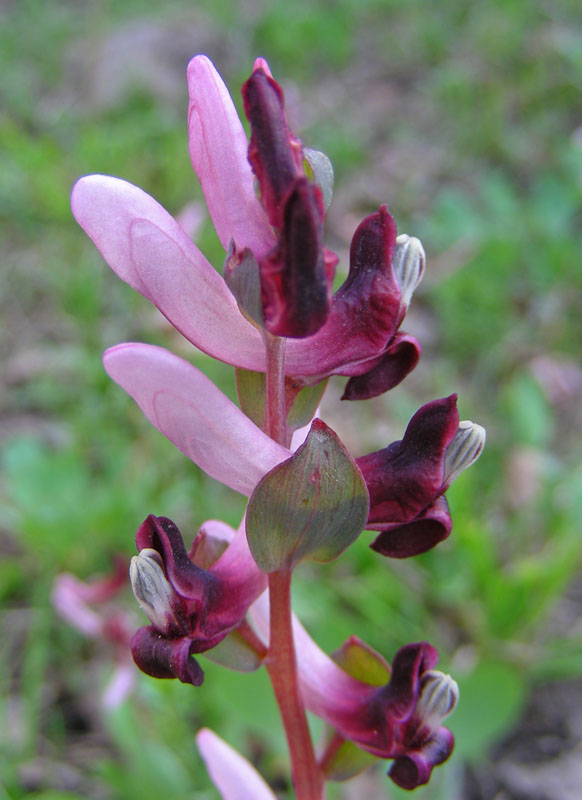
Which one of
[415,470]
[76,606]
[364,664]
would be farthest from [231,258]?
[76,606]

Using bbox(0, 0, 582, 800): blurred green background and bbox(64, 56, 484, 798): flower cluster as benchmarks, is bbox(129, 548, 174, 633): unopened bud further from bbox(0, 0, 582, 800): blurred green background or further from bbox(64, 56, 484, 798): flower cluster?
bbox(0, 0, 582, 800): blurred green background

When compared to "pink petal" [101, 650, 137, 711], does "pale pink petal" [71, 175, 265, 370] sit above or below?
above

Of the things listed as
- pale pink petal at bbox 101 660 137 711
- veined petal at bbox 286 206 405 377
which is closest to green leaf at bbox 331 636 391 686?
veined petal at bbox 286 206 405 377

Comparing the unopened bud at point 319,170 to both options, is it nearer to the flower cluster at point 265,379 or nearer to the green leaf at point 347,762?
the flower cluster at point 265,379

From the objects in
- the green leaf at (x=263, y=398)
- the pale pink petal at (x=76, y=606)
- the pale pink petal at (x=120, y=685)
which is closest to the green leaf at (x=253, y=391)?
the green leaf at (x=263, y=398)

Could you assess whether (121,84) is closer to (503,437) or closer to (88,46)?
(88,46)

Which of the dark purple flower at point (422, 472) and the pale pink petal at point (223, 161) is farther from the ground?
the pale pink petal at point (223, 161)

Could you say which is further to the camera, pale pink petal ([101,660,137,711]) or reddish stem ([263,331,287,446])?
pale pink petal ([101,660,137,711])
